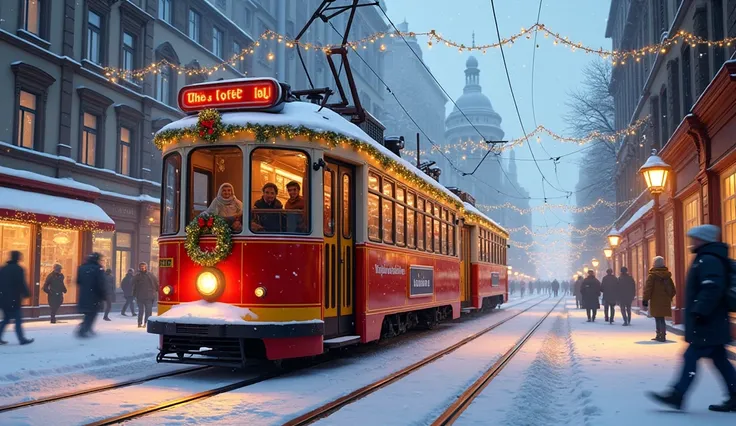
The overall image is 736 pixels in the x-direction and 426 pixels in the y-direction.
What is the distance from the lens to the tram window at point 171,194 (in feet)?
31.4

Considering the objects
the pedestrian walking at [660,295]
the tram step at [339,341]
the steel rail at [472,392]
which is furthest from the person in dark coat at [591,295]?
the tram step at [339,341]

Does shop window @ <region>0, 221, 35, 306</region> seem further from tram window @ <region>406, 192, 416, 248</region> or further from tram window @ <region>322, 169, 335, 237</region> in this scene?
tram window @ <region>322, 169, 335, 237</region>

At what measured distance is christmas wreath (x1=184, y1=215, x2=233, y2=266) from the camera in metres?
8.99

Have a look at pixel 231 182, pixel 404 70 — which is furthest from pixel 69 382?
pixel 404 70

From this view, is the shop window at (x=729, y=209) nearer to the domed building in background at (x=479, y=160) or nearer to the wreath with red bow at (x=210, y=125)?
the wreath with red bow at (x=210, y=125)

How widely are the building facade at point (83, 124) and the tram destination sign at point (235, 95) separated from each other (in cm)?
1094

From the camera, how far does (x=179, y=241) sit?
9.34 m

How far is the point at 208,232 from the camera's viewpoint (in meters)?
9.12

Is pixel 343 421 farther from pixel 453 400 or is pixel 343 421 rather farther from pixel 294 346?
pixel 294 346

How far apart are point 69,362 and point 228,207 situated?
3.19 meters

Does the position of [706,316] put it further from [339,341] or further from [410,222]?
[410,222]

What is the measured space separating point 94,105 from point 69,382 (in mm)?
16801

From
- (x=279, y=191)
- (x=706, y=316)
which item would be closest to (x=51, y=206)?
(x=279, y=191)

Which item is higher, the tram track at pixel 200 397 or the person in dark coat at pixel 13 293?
the person in dark coat at pixel 13 293
